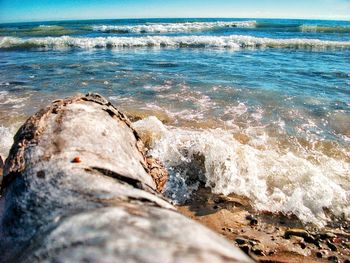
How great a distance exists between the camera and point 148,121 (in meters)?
6.08

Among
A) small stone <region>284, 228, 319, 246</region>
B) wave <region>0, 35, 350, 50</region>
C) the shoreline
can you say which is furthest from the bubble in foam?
wave <region>0, 35, 350, 50</region>

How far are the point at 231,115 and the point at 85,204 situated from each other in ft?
20.8

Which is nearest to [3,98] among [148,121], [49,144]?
[148,121]

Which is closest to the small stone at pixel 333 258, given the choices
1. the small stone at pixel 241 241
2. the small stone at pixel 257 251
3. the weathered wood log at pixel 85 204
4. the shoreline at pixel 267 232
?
the shoreline at pixel 267 232

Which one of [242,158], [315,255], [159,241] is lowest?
[315,255]

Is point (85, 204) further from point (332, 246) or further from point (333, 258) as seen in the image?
point (332, 246)

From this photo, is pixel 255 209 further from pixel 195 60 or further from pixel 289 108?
pixel 195 60

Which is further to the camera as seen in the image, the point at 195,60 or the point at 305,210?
the point at 195,60

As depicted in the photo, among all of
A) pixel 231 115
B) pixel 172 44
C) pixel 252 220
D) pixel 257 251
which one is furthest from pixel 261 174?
pixel 172 44

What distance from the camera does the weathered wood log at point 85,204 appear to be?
3.32ft

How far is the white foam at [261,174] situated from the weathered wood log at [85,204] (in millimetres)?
2506

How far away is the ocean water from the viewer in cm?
460

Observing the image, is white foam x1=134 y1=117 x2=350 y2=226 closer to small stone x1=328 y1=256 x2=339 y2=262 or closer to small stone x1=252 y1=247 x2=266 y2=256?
small stone x1=328 y1=256 x2=339 y2=262

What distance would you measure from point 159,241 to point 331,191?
156 inches
